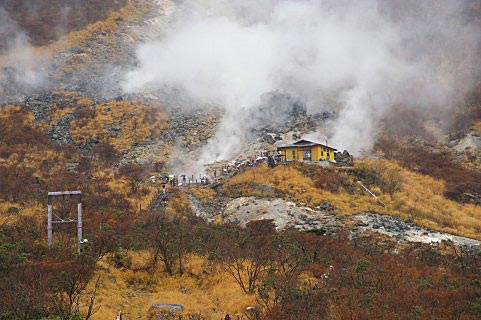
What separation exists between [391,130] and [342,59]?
13.2 metres

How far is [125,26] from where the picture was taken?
5416 cm

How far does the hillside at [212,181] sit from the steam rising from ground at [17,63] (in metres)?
0.22

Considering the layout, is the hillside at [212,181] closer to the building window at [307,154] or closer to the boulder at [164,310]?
the boulder at [164,310]

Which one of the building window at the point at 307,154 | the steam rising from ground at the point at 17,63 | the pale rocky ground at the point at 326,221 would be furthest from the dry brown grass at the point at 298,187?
the steam rising from ground at the point at 17,63

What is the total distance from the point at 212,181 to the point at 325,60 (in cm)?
2625

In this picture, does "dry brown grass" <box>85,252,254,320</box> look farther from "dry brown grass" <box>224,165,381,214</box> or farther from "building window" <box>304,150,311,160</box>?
"building window" <box>304,150,311,160</box>

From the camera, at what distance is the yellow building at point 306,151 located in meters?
28.4

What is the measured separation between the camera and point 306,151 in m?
28.9

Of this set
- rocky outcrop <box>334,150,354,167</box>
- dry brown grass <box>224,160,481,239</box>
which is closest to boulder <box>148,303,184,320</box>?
dry brown grass <box>224,160,481,239</box>

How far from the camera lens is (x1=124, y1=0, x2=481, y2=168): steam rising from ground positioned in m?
39.7

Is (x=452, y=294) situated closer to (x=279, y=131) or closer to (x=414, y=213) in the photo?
(x=414, y=213)

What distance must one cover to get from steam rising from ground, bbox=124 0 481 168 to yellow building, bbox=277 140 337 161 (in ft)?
16.6

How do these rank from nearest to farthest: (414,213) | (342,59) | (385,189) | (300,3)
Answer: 1. (414,213)
2. (385,189)
3. (342,59)
4. (300,3)

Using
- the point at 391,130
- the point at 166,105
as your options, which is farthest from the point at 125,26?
the point at 391,130
